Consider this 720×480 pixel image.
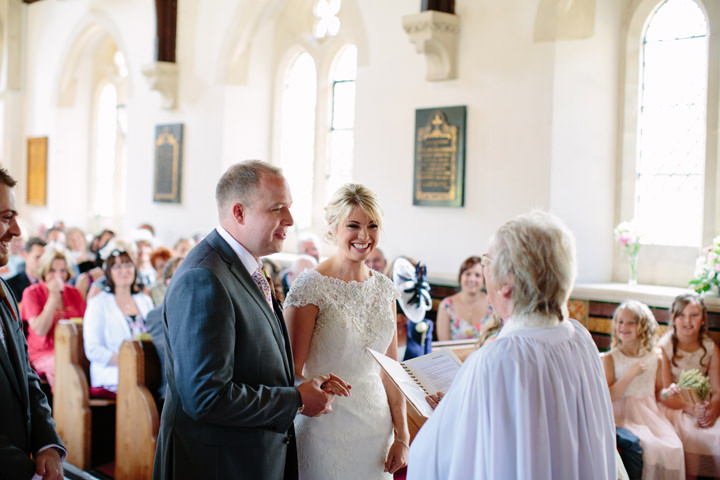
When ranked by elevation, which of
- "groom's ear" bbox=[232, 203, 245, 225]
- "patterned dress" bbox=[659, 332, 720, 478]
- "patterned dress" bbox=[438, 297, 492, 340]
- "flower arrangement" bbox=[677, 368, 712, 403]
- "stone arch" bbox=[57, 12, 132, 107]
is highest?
"stone arch" bbox=[57, 12, 132, 107]

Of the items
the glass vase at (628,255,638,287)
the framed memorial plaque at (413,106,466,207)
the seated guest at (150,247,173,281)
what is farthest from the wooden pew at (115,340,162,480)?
the glass vase at (628,255,638,287)

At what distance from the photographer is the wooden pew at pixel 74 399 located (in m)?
4.50

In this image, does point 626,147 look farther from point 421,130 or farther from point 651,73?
point 421,130

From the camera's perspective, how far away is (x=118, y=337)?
4809 millimetres

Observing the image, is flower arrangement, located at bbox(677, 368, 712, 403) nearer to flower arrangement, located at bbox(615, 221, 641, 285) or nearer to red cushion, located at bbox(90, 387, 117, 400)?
flower arrangement, located at bbox(615, 221, 641, 285)

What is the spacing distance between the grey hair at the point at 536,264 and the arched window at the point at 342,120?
6.50 metres

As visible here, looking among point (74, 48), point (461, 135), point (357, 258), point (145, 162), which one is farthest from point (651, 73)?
point (74, 48)

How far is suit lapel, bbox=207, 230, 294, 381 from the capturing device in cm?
212

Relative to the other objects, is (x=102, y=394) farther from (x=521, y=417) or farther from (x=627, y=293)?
(x=627, y=293)

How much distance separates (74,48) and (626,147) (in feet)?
28.6

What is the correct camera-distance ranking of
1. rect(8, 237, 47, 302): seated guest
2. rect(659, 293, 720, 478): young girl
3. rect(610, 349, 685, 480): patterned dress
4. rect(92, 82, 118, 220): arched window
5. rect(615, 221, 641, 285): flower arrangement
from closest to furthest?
rect(610, 349, 685, 480): patterned dress
rect(659, 293, 720, 478): young girl
rect(615, 221, 641, 285): flower arrangement
rect(8, 237, 47, 302): seated guest
rect(92, 82, 118, 220): arched window

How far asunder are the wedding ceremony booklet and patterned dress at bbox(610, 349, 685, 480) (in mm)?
2270

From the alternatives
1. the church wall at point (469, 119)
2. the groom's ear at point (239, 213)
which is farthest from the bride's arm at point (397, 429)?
the church wall at point (469, 119)

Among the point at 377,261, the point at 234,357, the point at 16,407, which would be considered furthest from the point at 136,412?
the point at 377,261
